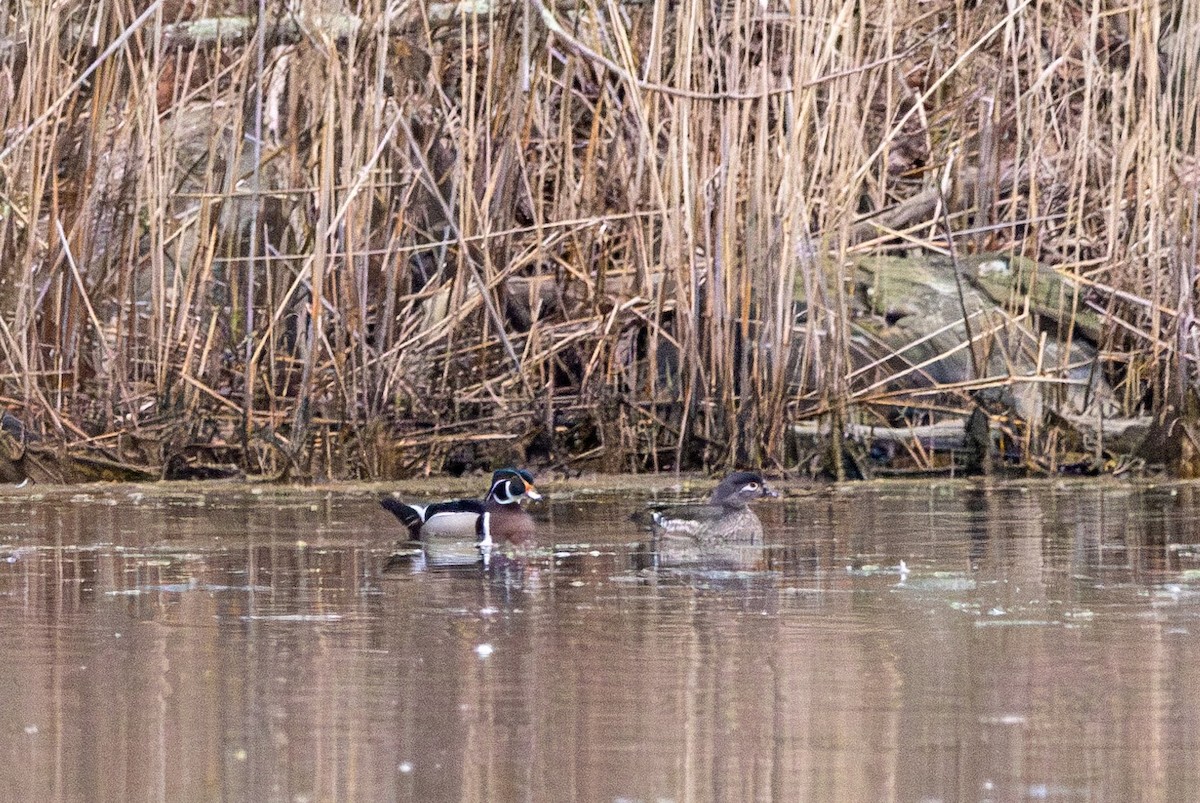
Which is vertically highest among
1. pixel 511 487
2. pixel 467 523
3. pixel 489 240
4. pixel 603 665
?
pixel 489 240

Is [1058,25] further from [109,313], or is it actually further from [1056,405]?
[109,313]

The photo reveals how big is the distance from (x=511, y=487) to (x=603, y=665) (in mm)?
4002

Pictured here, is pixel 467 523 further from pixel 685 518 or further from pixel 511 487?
pixel 685 518

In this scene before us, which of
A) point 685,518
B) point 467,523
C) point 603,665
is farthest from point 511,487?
point 603,665

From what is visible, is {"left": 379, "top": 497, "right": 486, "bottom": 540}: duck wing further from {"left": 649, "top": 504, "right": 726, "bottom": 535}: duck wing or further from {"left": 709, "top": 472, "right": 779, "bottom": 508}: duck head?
{"left": 709, "top": 472, "right": 779, "bottom": 508}: duck head

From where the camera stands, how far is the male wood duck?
9.08m

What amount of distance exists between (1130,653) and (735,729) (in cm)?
141

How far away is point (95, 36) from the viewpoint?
10969mm

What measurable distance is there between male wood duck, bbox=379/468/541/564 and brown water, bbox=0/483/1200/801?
136 millimetres

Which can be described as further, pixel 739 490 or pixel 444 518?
pixel 739 490

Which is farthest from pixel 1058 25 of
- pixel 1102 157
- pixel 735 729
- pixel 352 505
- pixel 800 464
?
pixel 735 729

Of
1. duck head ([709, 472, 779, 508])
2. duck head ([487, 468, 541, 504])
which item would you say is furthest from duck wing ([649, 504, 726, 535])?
duck head ([487, 468, 541, 504])

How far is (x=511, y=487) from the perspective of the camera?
31.9 feet

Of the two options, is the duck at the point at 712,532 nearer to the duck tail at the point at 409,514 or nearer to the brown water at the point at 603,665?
the brown water at the point at 603,665
